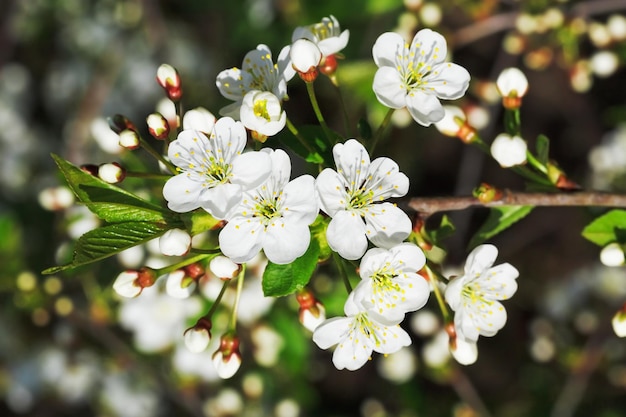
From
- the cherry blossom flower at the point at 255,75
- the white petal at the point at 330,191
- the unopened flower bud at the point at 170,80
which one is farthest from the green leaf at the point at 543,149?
the unopened flower bud at the point at 170,80

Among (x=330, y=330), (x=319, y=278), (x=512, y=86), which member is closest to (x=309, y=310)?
(x=330, y=330)

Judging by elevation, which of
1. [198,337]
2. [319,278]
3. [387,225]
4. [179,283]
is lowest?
[319,278]

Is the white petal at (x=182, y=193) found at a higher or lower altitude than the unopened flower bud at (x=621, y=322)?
higher

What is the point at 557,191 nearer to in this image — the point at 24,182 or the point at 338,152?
the point at 338,152

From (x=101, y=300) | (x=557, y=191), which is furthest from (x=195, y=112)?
(x=101, y=300)

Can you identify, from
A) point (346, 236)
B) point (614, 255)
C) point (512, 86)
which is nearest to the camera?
point (346, 236)

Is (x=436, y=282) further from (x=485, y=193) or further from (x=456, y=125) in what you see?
(x=456, y=125)

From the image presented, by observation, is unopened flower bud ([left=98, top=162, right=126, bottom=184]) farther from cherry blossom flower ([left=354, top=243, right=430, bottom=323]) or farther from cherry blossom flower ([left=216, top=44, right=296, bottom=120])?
cherry blossom flower ([left=354, top=243, right=430, bottom=323])

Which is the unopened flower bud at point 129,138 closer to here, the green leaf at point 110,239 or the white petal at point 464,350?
the green leaf at point 110,239
